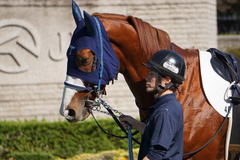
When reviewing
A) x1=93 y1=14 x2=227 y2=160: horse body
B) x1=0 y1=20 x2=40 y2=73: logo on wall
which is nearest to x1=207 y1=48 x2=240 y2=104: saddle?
x1=93 y1=14 x2=227 y2=160: horse body

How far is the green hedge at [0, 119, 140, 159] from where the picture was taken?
361 inches

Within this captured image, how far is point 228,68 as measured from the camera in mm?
4164

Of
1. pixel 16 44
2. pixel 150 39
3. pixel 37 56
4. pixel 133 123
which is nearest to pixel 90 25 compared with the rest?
pixel 150 39

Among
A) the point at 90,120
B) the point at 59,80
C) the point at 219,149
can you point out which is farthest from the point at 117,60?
the point at 59,80

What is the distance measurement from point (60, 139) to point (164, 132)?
627cm

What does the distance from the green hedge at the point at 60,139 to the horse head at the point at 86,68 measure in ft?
Answer: 17.0

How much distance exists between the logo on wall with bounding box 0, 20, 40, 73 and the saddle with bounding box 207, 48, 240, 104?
20.4ft

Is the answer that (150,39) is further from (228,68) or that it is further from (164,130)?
(164,130)

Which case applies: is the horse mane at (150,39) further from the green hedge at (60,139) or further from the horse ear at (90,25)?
the green hedge at (60,139)

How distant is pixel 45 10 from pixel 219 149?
6.77 meters

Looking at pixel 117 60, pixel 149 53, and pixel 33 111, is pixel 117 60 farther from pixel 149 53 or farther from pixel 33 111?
pixel 33 111

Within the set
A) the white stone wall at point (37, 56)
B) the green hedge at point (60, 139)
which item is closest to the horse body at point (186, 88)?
the green hedge at point (60, 139)

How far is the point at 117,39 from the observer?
4.12 meters

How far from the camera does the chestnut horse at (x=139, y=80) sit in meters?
3.93
